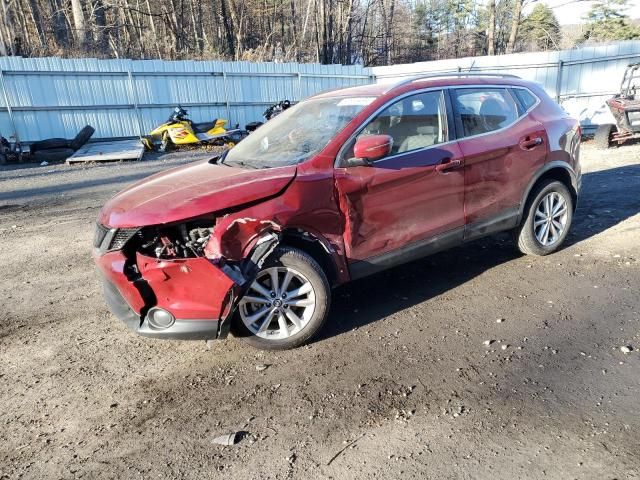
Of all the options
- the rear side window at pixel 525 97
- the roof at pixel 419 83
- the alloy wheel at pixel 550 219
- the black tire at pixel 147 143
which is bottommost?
the black tire at pixel 147 143

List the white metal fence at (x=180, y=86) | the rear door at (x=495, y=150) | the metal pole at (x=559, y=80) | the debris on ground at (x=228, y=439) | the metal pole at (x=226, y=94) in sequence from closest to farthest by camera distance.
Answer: the debris on ground at (x=228, y=439), the rear door at (x=495, y=150), the white metal fence at (x=180, y=86), the metal pole at (x=559, y=80), the metal pole at (x=226, y=94)

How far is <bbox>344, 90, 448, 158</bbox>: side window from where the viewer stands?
12.8 ft

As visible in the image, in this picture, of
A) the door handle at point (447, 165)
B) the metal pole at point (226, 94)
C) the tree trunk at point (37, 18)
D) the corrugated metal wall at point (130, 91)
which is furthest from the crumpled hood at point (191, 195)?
A: the tree trunk at point (37, 18)

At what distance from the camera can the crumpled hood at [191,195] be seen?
310 cm

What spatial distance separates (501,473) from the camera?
2271 millimetres

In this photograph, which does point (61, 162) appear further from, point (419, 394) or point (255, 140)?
point (419, 394)

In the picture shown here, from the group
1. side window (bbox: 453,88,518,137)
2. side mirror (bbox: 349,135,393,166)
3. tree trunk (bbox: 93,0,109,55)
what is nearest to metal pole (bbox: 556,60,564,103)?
side window (bbox: 453,88,518,137)

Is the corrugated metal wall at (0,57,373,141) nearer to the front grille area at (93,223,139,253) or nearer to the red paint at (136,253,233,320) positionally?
the front grille area at (93,223,139,253)

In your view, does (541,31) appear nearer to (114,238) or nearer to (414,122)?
(414,122)

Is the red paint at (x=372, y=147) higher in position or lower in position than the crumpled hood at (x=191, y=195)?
higher

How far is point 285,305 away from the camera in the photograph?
11.1 ft

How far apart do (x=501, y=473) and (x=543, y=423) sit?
19.8 inches

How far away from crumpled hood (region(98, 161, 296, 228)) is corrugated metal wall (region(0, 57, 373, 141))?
13066 mm

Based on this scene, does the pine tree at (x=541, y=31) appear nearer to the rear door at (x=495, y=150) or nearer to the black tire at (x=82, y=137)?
the black tire at (x=82, y=137)
